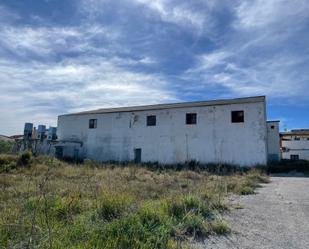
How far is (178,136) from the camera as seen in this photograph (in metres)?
24.3

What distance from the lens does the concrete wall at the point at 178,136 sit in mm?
21328

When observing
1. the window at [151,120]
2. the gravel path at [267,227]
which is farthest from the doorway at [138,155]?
the gravel path at [267,227]

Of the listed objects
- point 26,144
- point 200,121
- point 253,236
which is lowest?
point 253,236

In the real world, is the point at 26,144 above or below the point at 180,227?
above

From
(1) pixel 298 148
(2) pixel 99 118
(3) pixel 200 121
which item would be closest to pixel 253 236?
(3) pixel 200 121

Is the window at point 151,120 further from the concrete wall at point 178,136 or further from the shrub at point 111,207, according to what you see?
the shrub at point 111,207

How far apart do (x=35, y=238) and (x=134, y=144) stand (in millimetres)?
22753

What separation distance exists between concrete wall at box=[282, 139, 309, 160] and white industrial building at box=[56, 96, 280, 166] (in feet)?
34.9

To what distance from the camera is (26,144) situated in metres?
26.0

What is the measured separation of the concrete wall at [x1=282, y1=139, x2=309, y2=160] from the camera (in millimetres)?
35000

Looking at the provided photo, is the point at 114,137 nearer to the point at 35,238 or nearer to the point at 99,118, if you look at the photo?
the point at 99,118

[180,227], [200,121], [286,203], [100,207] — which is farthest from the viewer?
[200,121]

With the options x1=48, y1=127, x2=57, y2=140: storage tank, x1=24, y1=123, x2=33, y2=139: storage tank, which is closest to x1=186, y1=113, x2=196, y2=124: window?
x1=48, y1=127, x2=57, y2=140: storage tank

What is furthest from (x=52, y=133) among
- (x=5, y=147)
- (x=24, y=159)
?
(x=24, y=159)
